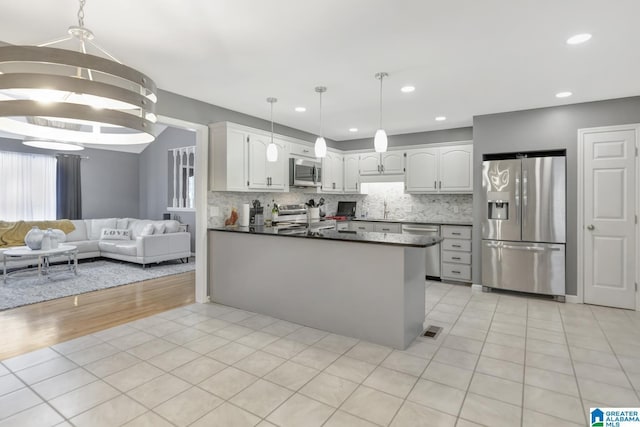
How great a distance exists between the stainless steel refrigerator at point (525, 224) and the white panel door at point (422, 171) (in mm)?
1085

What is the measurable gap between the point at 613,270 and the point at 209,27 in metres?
5.09

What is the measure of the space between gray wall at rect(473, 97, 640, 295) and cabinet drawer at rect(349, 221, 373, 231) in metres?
1.83

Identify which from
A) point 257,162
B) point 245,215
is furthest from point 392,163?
point 245,215

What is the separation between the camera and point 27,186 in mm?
7227

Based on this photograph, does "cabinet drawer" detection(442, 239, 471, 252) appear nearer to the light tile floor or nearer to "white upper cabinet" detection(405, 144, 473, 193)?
"white upper cabinet" detection(405, 144, 473, 193)

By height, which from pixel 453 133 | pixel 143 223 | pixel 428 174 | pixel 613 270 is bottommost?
pixel 613 270

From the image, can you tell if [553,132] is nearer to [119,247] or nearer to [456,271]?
[456,271]

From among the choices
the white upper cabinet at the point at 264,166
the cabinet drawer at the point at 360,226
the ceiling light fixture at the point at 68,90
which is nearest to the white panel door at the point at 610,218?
the cabinet drawer at the point at 360,226

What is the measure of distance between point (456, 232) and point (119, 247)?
620cm

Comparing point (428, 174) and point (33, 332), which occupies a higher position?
point (428, 174)

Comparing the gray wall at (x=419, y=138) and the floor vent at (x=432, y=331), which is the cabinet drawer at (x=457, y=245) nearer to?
the gray wall at (x=419, y=138)

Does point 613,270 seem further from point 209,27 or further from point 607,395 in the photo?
point 209,27

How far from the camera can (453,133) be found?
5645 mm

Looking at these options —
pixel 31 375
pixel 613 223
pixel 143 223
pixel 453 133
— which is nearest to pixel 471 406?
pixel 31 375
